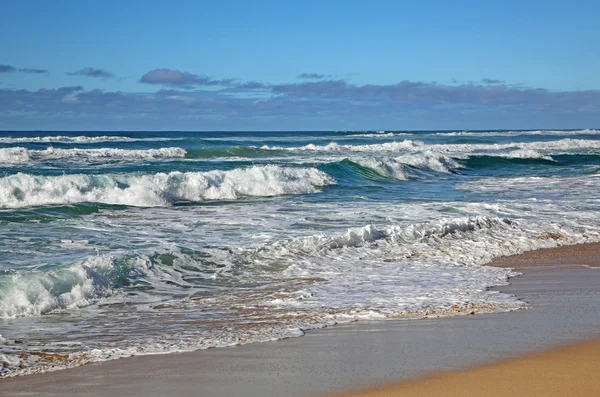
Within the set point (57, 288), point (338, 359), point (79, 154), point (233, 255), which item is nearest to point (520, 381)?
point (338, 359)

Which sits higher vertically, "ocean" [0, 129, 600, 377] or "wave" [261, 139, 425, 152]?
"wave" [261, 139, 425, 152]

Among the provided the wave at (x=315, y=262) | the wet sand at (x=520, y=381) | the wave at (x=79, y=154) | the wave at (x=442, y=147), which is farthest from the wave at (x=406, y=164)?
the wet sand at (x=520, y=381)

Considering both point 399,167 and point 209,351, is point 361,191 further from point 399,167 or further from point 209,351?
point 209,351

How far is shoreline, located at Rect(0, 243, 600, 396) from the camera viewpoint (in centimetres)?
436

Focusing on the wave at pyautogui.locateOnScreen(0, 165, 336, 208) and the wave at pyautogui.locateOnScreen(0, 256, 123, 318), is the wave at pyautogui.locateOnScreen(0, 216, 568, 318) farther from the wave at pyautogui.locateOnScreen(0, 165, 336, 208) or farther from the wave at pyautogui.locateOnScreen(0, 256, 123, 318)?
the wave at pyautogui.locateOnScreen(0, 165, 336, 208)

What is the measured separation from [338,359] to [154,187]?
1262 cm

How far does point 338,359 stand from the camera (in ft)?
16.1

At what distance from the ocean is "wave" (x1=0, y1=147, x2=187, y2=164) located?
1452 centimetres

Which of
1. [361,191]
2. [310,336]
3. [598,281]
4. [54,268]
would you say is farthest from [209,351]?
[361,191]

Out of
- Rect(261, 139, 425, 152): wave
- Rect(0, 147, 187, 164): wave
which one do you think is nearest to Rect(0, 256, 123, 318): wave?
Rect(0, 147, 187, 164): wave

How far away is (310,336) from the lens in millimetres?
5625

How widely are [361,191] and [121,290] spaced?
42.5 feet

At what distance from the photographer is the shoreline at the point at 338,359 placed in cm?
436

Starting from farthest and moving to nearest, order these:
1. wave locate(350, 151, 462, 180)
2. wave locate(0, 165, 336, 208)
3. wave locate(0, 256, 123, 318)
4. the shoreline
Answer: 1. wave locate(350, 151, 462, 180)
2. wave locate(0, 165, 336, 208)
3. wave locate(0, 256, 123, 318)
4. the shoreline
